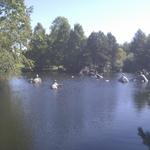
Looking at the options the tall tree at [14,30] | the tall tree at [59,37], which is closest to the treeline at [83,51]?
the tall tree at [59,37]

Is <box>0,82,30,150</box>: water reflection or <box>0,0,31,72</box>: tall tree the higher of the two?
<box>0,0,31,72</box>: tall tree

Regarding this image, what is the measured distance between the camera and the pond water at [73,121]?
1257 inches

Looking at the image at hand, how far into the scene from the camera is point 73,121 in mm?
41188

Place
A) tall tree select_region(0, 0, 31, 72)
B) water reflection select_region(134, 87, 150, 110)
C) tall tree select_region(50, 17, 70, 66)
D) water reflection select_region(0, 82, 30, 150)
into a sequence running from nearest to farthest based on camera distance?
1. water reflection select_region(0, 82, 30, 150)
2. tall tree select_region(0, 0, 31, 72)
3. water reflection select_region(134, 87, 150, 110)
4. tall tree select_region(50, 17, 70, 66)

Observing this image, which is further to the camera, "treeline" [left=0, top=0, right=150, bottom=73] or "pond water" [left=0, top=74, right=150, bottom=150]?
"treeline" [left=0, top=0, right=150, bottom=73]

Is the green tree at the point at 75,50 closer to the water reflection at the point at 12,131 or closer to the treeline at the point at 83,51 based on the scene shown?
the treeline at the point at 83,51

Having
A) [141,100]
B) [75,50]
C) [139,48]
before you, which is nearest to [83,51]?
[75,50]

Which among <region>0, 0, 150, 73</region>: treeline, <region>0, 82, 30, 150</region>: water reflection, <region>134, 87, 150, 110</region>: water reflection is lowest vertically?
<region>0, 82, 30, 150</region>: water reflection

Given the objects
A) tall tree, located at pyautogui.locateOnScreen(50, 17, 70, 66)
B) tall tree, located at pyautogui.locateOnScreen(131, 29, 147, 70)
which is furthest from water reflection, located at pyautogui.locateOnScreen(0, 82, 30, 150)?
tall tree, located at pyautogui.locateOnScreen(50, 17, 70, 66)

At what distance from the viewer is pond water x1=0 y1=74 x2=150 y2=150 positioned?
31922mm

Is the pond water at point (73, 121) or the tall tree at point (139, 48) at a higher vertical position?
the tall tree at point (139, 48)

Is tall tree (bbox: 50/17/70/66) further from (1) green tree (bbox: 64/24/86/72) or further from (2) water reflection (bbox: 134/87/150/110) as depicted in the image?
(2) water reflection (bbox: 134/87/150/110)

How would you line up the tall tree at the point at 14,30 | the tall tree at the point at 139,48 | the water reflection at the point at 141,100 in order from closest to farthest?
the tall tree at the point at 14,30 < the water reflection at the point at 141,100 < the tall tree at the point at 139,48

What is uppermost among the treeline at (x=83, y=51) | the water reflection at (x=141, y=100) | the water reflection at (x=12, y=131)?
the treeline at (x=83, y=51)
